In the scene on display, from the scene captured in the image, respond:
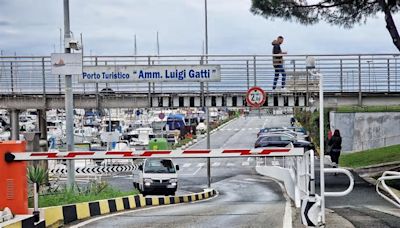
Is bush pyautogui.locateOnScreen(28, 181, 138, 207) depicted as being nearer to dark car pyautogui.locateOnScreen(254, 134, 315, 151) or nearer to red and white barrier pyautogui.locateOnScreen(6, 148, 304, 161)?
red and white barrier pyautogui.locateOnScreen(6, 148, 304, 161)

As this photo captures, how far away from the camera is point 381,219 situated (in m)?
12.9

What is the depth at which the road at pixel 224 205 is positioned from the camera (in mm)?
13055

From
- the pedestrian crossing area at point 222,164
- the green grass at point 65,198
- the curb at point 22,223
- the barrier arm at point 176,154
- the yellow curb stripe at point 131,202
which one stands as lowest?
the pedestrian crossing area at point 222,164

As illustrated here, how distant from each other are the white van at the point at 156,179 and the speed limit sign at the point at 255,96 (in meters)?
5.58

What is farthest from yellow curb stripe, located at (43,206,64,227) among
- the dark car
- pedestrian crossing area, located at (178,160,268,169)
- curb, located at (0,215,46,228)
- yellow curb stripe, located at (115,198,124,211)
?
the dark car

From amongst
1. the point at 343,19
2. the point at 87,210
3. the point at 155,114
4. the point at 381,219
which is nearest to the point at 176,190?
the point at 343,19

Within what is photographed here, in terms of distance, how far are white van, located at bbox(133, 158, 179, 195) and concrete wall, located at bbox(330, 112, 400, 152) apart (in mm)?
17603

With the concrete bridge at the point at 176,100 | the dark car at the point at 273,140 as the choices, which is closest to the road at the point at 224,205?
the dark car at the point at 273,140

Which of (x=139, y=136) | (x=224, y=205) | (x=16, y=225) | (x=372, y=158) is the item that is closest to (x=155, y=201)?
(x=224, y=205)

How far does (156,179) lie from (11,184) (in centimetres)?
1930

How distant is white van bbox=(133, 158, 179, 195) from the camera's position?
3017 centimetres

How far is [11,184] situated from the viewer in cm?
1129

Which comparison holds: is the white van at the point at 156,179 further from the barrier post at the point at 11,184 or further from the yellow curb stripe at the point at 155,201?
the barrier post at the point at 11,184

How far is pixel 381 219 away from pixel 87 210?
223 inches
